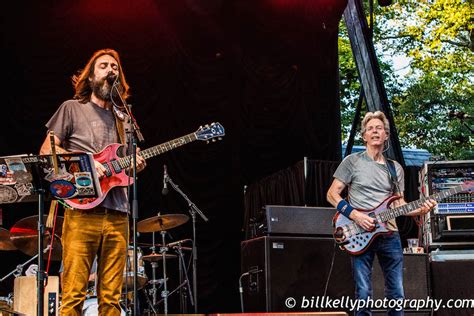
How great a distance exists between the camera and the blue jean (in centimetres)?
619

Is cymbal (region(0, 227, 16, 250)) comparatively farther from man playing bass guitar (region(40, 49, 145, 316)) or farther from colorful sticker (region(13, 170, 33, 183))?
colorful sticker (region(13, 170, 33, 183))

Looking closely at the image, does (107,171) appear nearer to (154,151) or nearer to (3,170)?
(154,151)

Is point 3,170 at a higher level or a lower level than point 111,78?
lower

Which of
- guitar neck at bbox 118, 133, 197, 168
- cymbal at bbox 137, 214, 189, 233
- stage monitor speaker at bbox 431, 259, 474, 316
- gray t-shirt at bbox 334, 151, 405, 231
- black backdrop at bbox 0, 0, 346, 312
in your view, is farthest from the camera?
black backdrop at bbox 0, 0, 346, 312

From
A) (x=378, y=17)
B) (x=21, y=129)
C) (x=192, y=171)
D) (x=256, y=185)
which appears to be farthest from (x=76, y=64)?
(x=378, y=17)

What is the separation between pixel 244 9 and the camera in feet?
41.0

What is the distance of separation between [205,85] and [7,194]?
7.83 m

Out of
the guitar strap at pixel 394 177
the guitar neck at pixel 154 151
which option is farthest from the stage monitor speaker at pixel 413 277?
the guitar neck at pixel 154 151

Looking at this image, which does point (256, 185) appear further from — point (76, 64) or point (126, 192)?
point (126, 192)

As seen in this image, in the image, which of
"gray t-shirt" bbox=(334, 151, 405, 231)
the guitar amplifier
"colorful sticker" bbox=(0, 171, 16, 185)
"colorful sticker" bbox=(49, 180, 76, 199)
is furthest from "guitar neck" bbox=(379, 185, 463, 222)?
"colorful sticker" bbox=(0, 171, 16, 185)

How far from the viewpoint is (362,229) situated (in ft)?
20.8

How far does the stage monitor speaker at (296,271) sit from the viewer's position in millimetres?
7492

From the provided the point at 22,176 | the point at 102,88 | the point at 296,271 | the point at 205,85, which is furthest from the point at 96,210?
the point at 205,85

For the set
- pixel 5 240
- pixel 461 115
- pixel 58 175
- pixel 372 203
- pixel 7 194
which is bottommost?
pixel 5 240
